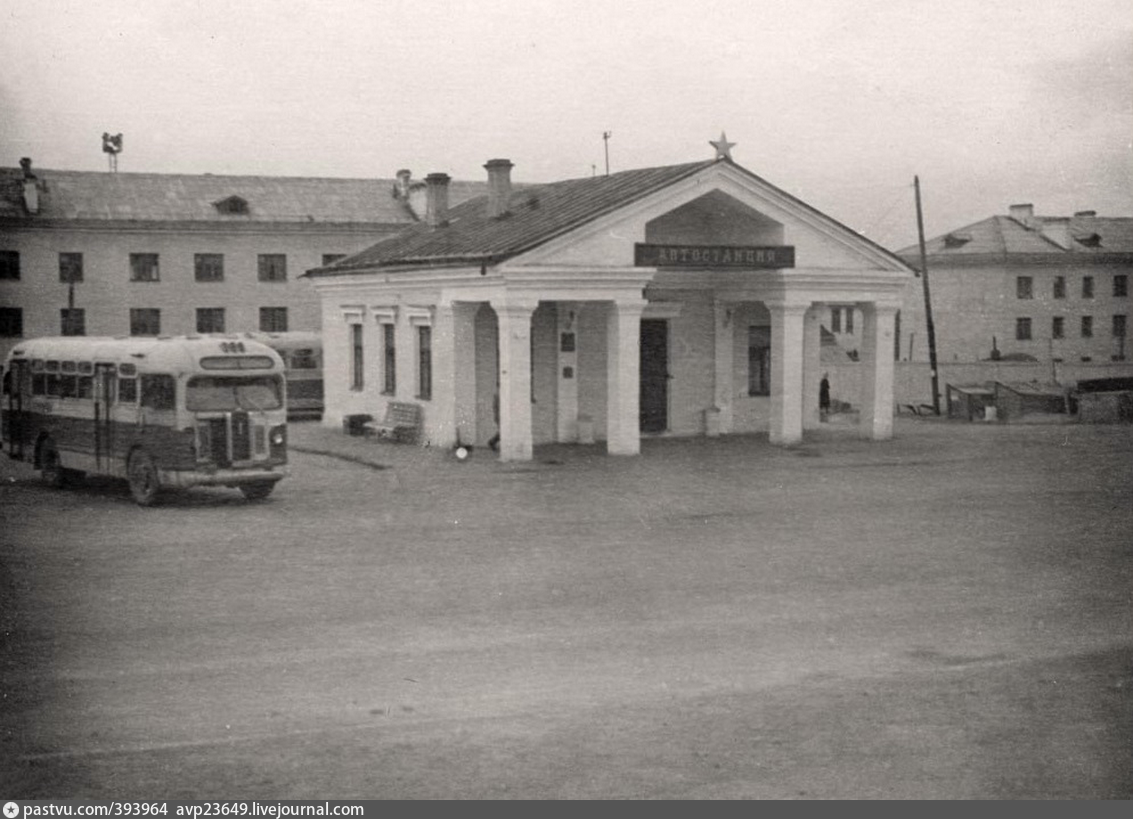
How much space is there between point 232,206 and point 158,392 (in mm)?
26268

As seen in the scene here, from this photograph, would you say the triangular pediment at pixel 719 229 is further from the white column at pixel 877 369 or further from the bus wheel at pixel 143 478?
the bus wheel at pixel 143 478

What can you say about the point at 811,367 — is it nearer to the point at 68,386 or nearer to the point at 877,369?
the point at 877,369

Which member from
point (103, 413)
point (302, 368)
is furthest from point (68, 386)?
point (302, 368)

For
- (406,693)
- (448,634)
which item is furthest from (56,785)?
(448,634)

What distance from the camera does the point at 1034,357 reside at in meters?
39.0

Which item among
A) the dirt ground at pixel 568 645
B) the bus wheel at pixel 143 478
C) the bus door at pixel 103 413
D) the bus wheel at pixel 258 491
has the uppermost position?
the bus door at pixel 103 413

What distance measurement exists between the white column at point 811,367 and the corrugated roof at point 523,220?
547cm

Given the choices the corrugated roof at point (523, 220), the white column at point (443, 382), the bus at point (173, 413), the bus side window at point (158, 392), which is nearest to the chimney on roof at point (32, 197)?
the corrugated roof at point (523, 220)

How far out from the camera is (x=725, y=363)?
95.5 ft

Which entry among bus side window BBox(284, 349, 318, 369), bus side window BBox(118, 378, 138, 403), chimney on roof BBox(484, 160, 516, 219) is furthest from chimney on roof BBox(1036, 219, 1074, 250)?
bus side window BBox(118, 378, 138, 403)

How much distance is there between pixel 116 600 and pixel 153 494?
6536 mm

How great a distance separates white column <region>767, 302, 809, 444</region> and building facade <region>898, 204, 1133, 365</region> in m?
5.71

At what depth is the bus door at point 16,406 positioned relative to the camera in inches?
862

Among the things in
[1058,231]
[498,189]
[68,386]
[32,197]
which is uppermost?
[32,197]
